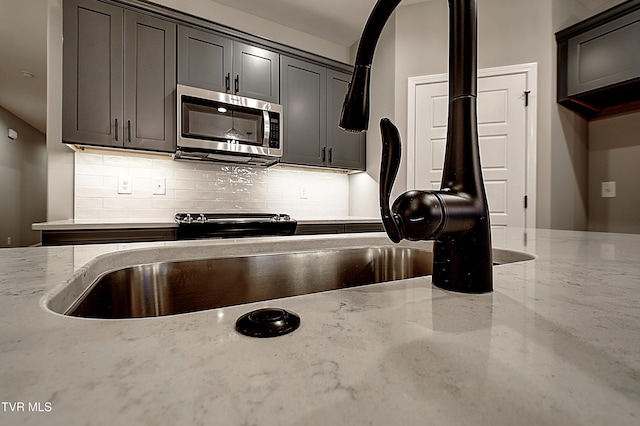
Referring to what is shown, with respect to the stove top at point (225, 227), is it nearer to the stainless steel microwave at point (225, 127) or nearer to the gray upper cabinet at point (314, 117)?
the stainless steel microwave at point (225, 127)

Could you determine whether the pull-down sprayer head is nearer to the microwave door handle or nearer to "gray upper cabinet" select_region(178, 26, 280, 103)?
the microwave door handle

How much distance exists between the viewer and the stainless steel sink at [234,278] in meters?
0.63

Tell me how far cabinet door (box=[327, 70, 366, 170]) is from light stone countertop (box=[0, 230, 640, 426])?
2842mm

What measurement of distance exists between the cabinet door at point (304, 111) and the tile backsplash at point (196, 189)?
288 millimetres

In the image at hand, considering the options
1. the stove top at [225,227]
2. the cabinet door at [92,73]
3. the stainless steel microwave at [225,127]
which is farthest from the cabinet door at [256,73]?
the stove top at [225,227]

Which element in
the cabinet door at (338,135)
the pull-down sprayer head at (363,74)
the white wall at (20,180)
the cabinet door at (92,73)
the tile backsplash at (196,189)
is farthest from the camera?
the white wall at (20,180)

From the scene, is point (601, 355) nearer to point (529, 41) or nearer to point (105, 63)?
point (105, 63)

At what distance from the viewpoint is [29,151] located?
4770mm

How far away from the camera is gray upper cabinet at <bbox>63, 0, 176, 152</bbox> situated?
6.68 feet

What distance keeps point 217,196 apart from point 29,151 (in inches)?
162

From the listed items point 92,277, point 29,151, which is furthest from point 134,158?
point 29,151

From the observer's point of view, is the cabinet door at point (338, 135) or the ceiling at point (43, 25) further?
the cabinet door at point (338, 135)

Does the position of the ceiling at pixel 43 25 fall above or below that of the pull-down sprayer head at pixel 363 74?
above

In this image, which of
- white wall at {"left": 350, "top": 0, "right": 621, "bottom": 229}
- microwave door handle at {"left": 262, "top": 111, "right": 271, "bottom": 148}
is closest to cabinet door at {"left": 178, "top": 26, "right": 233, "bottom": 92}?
microwave door handle at {"left": 262, "top": 111, "right": 271, "bottom": 148}
